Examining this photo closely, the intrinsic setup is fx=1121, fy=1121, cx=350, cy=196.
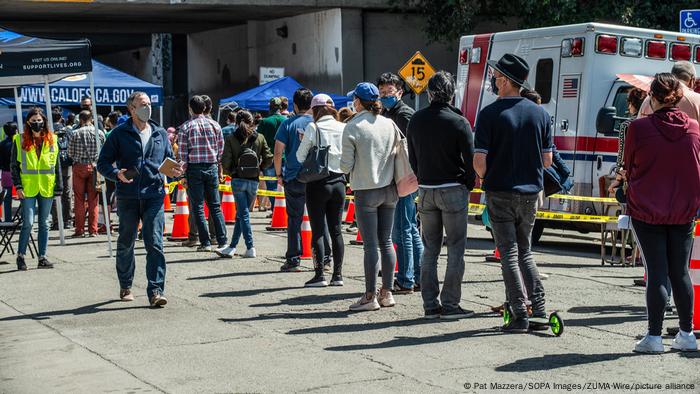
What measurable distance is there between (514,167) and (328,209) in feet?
10.7

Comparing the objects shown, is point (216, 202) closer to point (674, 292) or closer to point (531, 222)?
point (531, 222)

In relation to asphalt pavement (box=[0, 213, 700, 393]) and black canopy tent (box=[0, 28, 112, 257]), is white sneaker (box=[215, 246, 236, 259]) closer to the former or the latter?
asphalt pavement (box=[0, 213, 700, 393])

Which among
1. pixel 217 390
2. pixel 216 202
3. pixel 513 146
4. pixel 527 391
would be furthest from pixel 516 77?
pixel 216 202

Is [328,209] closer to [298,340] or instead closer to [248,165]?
[298,340]

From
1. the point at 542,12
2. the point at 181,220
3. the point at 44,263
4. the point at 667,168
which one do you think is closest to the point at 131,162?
the point at 44,263

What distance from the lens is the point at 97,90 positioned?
74.0 feet

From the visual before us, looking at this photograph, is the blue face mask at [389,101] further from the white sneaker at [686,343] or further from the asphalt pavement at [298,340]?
the white sneaker at [686,343]

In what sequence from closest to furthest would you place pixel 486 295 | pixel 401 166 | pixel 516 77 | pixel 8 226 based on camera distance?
pixel 516 77, pixel 401 166, pixel 486 295, pixel 8 226

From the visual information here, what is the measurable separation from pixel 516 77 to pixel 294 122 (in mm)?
4024

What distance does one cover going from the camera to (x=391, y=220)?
9711 millimetres

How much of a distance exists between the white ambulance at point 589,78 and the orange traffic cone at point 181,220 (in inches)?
204

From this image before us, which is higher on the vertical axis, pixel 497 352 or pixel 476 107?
pixel 476 107

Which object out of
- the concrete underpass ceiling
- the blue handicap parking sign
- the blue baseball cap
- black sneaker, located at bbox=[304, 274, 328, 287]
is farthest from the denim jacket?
the concrete underpass ceiling

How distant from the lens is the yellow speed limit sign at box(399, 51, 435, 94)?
23.2 metres
